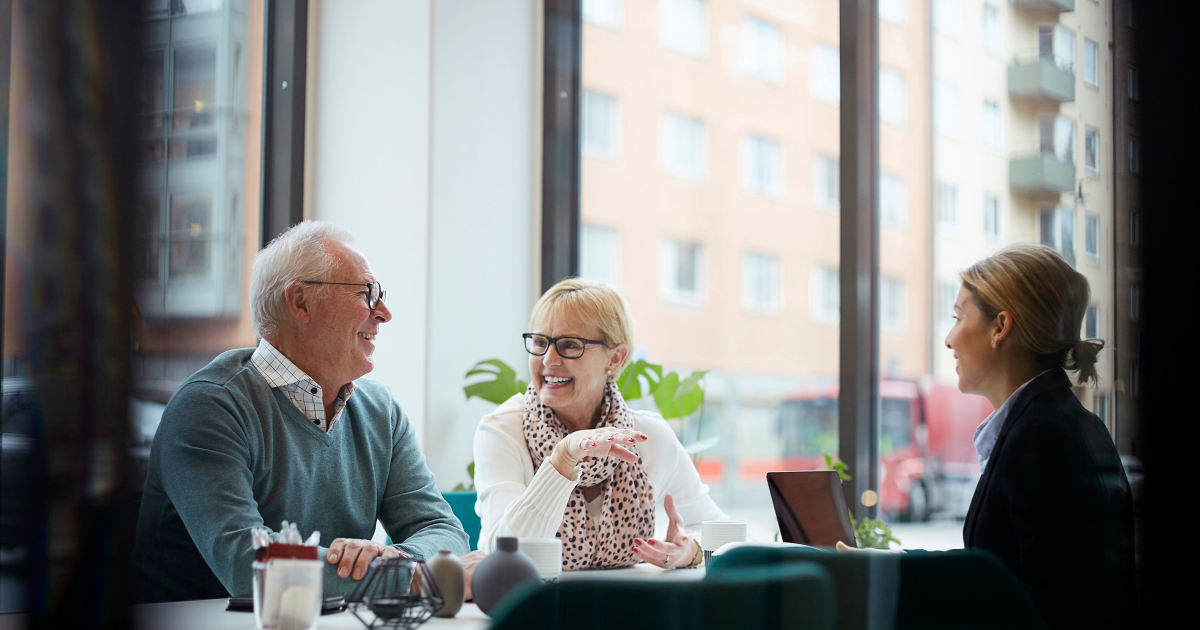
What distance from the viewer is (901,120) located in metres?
3.37

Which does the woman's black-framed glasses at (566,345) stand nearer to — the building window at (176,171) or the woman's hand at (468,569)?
the woman's hand at (468,569)

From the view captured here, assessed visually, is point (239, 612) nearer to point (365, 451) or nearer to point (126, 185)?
point (365, 451)

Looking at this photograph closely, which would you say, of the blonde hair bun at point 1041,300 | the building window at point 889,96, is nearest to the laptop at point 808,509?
the blonde hair bun at point 1041,300

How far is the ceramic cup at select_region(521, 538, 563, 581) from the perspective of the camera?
147cm

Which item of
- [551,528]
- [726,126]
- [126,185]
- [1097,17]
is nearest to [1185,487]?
[1097,17]

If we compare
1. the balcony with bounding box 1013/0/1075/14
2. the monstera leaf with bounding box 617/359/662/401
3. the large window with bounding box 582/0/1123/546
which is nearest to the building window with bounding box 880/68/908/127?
the large window with bounding box 582/0/1123/546

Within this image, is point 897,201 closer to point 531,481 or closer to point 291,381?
point 531,481

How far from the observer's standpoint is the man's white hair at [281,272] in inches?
80.4

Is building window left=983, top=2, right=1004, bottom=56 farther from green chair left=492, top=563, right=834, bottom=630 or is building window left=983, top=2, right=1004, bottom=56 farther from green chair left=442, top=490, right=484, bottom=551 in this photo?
green chair left=492, top=563, right=834, bottom=630

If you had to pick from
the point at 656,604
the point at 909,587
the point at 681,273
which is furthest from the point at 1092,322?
the point at 681,273

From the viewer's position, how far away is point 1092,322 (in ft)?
4.49

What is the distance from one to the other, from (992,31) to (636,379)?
1.54 meters

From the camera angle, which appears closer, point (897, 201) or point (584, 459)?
point (584, 459)

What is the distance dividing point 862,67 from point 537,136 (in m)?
1.36
